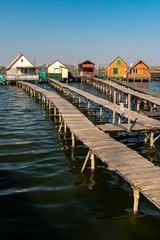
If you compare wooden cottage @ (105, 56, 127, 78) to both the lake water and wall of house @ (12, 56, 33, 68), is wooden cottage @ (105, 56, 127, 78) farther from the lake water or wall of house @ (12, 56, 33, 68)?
the lake water

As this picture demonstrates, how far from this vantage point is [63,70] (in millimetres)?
62969

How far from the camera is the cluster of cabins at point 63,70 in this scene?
5757 cm

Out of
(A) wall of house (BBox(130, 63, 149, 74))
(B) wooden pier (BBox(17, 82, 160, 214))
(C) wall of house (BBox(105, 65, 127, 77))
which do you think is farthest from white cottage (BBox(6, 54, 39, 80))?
(B) wooden pier (BBox(17, 82, 160, 214))

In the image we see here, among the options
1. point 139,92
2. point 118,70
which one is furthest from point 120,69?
point 139,92

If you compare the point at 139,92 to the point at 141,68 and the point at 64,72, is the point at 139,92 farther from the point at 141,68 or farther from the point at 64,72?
the point at 141,68

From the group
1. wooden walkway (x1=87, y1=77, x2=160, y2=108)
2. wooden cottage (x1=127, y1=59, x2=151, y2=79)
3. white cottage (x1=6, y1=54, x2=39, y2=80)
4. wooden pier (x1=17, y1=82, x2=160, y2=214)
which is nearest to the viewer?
wooden pier (x1=17, y1=82, x2=160, y2=214)

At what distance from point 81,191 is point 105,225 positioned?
2.44m

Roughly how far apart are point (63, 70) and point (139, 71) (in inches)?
880

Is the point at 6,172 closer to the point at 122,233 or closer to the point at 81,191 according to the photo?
the point at 81,191

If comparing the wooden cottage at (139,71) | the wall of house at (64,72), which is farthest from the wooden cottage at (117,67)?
the wall of house at (64,72)

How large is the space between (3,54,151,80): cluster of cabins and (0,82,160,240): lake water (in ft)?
135

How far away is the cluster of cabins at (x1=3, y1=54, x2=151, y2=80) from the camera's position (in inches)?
2266

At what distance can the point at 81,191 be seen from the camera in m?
10.4

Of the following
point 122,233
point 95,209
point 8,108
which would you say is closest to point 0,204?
point 95,209
